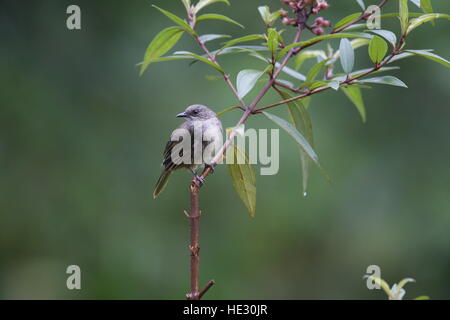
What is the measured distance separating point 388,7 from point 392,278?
2415mm

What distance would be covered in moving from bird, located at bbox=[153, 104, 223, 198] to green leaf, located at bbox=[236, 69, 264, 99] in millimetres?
862

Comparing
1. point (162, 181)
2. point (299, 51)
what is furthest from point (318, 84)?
point (162, 181)

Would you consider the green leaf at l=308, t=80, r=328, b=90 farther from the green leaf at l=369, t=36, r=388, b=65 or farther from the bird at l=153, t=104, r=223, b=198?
the bird at l=153, t=104, r=223, b=198

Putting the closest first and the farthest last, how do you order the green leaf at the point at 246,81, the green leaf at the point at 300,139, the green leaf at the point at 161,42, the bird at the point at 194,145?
the green leaf at the point at 300,139 < the green leaf at the point at 246,81 < the green leaf at the point at 161,42 < the bird at the point at 194,145

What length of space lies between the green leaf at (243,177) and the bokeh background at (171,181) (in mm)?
3267

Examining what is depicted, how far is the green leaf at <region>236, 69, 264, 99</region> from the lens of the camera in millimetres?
1832

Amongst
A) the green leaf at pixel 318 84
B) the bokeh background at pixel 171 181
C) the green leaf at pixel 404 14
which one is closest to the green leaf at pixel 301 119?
the green leaf at pixel 318 84

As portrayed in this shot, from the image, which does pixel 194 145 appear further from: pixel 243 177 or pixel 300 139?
pixel 300 139

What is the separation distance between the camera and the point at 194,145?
2.94m

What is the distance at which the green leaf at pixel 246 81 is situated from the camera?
1.83m

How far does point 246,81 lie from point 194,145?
109 centimetres

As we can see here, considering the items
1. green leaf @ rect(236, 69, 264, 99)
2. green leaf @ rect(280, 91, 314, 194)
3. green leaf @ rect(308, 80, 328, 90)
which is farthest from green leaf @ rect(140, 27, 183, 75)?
green leaf @ rect(308, 80, 328, 90)

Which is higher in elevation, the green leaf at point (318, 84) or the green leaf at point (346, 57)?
the green leaf at point (346, 57)

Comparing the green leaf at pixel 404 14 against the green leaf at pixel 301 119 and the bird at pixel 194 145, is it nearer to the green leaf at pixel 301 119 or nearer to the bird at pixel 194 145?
the green leaf at pixel 301 119
